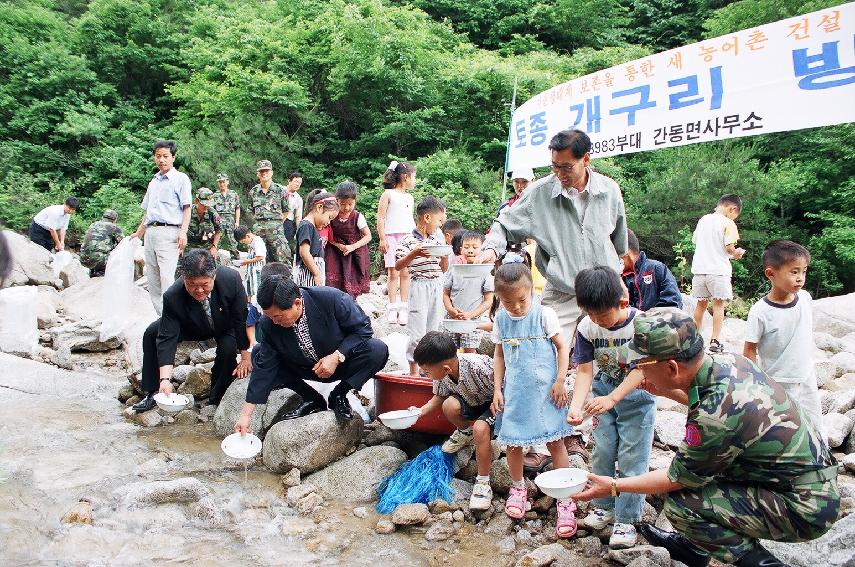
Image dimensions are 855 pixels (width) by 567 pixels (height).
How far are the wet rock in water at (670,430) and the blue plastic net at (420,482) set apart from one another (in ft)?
4.51

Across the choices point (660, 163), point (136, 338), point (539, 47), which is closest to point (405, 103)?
point (539, 47)

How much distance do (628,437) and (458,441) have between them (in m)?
1.12

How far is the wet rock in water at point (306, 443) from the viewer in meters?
4.17

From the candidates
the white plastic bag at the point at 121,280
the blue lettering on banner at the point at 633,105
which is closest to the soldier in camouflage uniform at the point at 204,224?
the white plastic bag at the point at 121,280

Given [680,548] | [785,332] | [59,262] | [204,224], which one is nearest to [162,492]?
[680,548]

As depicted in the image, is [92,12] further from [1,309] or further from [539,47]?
[1,309]

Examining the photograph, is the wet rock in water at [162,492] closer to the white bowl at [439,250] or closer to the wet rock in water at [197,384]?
the wet rock in water at [197,384]

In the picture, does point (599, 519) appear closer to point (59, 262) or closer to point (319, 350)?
point (319, 350)

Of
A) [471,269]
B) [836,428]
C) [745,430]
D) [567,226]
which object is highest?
[567,226]

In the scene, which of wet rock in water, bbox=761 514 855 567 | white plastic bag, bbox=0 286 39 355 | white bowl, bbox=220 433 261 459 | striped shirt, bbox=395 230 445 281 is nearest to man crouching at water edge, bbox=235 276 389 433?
white bowl, bbox=220 433 261 459

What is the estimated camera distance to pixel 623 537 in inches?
122

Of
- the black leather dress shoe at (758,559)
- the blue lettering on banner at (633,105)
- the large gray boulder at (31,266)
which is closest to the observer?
the black leather dress shoe at (758,559)

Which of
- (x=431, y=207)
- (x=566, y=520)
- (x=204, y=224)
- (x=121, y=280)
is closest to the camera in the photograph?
(x=566, y=520)

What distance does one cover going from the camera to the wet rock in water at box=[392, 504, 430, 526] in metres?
3.56
